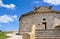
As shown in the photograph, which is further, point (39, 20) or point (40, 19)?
point (40, 19)

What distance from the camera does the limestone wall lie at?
29.8 meters

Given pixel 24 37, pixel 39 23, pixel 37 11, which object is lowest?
pixel 24 37

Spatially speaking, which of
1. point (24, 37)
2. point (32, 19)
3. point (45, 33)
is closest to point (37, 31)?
point (45, 33)

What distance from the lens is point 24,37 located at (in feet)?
40.3

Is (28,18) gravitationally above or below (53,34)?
above

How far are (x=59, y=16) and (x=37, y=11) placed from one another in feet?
13.0

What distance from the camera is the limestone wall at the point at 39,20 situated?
29.8m

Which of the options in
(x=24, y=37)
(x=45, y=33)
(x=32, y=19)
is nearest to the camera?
(x=24, y=37)

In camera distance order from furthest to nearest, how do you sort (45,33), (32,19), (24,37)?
(32,19) < (45,33) < (24,37)

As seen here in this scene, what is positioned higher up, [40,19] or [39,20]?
[40,19]

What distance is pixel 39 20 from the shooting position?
30062 millimetres

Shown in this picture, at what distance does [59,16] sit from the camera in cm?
3014

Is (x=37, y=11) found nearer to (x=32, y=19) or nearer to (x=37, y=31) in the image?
(x=32, y=19)

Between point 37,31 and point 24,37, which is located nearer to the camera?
point 24,37
